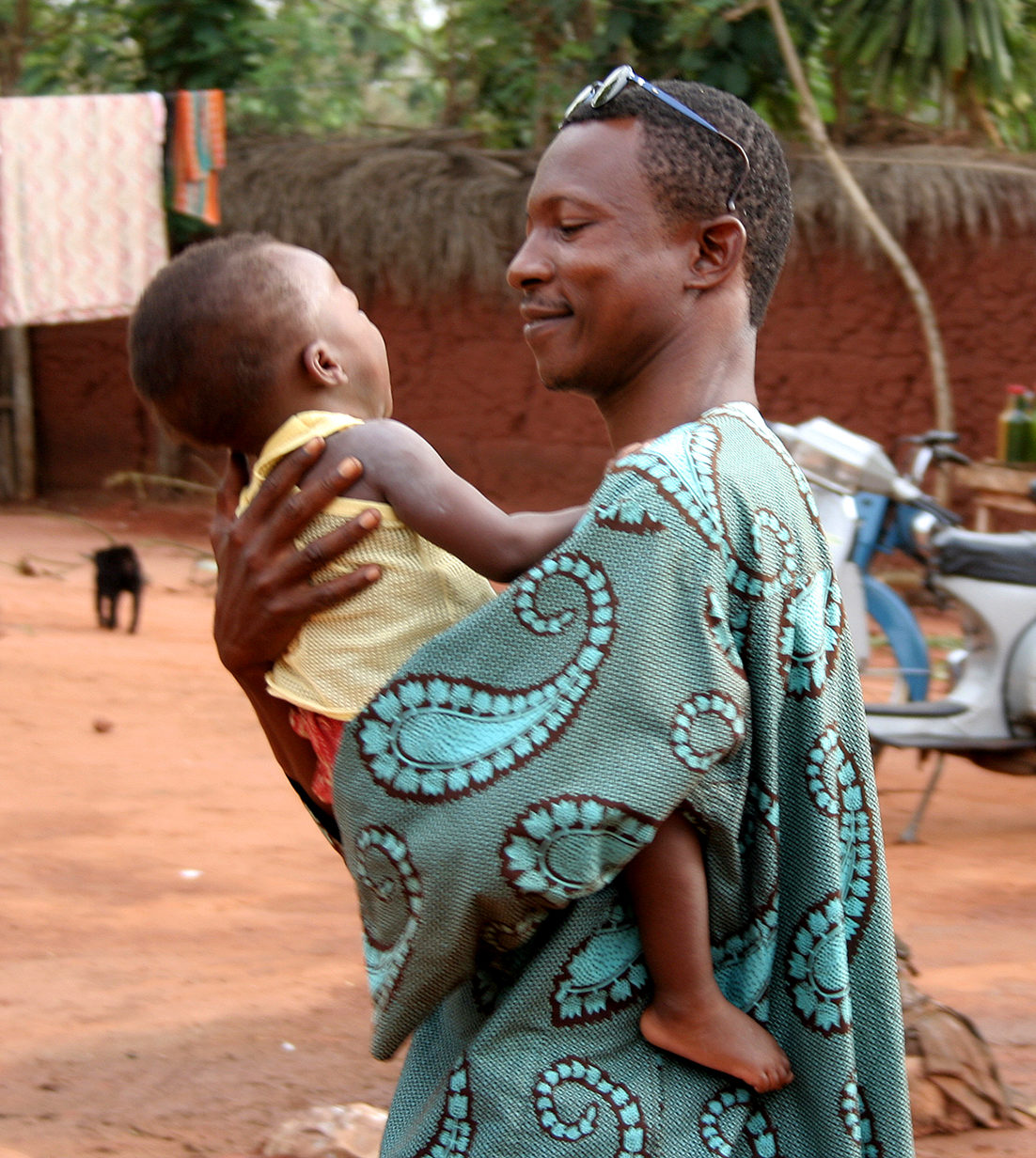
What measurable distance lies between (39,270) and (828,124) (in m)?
6.67

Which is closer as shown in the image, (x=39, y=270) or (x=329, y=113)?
(x=39, y=270)

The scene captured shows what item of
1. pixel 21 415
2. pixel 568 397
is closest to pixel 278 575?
pixel 568 397

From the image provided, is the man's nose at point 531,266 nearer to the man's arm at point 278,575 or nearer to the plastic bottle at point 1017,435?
the man's arm at point 278,575

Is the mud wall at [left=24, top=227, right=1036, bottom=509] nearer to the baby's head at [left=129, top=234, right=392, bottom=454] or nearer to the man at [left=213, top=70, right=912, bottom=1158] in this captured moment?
the baby's head at [left=129, top=234, right=392, bottom=454]

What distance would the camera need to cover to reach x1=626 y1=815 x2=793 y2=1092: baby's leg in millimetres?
1203

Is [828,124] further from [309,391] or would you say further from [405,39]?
[309,391]

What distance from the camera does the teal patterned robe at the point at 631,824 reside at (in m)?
1.16

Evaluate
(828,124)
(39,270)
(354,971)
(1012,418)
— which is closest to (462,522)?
(354,971)

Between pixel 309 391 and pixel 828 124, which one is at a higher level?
pixel 309 391

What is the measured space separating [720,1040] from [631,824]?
0.79 ft

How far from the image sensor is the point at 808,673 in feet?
4.14

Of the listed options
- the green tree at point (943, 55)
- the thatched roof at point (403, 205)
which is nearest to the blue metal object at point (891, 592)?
the green tree at point (943, 55)

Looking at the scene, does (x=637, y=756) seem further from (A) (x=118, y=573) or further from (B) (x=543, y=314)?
(A) (x=118, y=573)

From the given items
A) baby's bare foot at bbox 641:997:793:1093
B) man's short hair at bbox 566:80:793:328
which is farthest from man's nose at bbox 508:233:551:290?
Answer: baby's bare foot at bbox 641:997:793:1093
